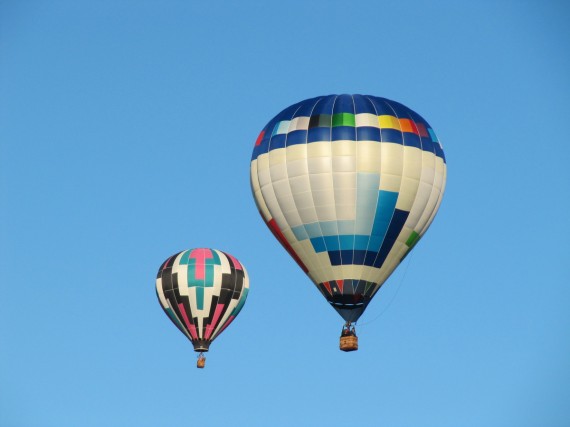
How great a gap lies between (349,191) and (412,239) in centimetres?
255

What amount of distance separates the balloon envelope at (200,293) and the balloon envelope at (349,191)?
829 centimetres

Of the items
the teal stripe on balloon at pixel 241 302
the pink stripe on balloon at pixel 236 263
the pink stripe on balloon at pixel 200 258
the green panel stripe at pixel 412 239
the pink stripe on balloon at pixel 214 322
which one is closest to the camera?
the green panel stripe at pixel 412 239

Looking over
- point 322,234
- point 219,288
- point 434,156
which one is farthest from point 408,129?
point 219,288

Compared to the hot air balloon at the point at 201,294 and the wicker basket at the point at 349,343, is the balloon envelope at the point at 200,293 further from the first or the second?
the wicker basket at the point at 349,343

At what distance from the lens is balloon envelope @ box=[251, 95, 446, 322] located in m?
41.4

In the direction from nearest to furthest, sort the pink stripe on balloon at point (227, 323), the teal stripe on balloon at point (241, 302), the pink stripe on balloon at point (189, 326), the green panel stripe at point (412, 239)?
the green panel stripe at point (412, 239)
the pink stripe on balloon at point (189, 326)
the pink stripe on balloon at point (227, 323)
the teal stripe on balloon at point (241, 302)

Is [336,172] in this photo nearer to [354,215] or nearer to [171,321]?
[354,215]

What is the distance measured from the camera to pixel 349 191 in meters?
41.4

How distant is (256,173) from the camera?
43.1 meters

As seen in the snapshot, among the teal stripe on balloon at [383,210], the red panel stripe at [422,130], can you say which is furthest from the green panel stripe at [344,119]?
the teal stripe on balloon at [383,210]

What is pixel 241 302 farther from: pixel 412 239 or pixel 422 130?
pixel 422 130

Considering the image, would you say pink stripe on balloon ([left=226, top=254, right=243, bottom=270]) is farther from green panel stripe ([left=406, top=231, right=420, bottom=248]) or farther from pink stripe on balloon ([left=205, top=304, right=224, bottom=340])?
green panel stripe ([left=406, top=231, right=420, bottom=248])

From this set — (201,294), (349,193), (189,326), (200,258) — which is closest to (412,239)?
(349,193)

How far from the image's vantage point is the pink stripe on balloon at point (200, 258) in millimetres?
50750
